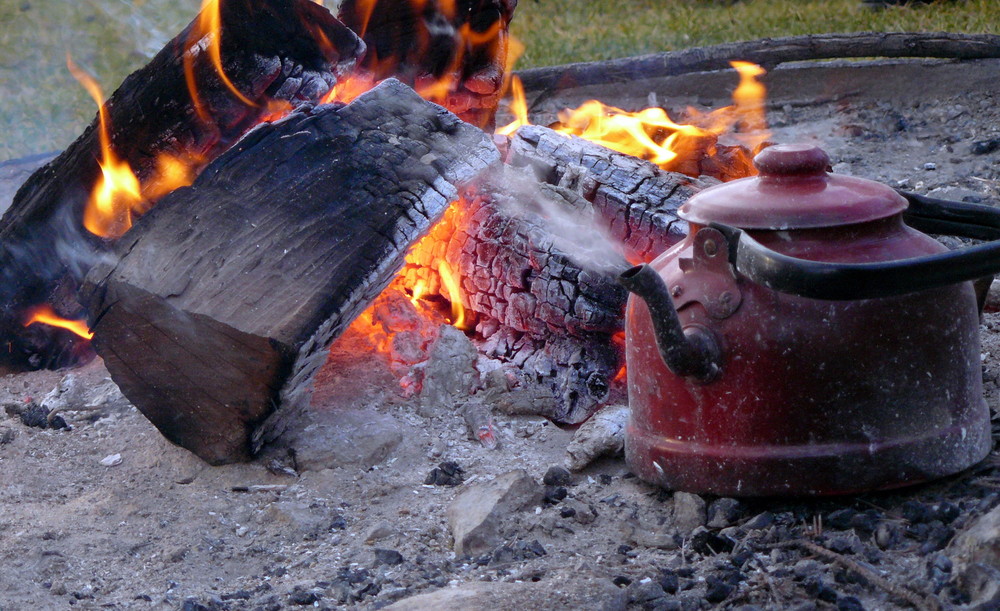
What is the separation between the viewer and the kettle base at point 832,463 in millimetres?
2166

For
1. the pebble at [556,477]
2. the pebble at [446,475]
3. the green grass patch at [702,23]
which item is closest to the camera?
the pebble at [556,477]

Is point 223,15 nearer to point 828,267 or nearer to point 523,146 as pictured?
point 523,146

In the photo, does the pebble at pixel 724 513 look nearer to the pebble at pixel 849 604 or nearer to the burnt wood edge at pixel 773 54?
the pebble at pixel 849 604

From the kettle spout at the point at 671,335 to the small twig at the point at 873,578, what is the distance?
0.40m

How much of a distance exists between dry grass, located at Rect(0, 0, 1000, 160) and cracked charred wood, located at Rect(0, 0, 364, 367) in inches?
129

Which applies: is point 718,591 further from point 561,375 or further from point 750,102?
point 750,102

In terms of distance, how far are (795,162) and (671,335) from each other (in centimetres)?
50

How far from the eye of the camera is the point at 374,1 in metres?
3.87

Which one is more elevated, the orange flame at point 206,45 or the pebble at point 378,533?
the orange flame at point 206,45

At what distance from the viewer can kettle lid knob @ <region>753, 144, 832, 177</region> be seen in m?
2.28

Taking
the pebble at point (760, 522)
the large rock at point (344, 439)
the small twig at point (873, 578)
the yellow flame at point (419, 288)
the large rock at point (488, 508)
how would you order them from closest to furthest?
the small twig at point (873, 578), the pebble at point (760, 522), the large rock at point (488, 508), the large rock at point (344, 439), the yellow flame at point (419, 288)

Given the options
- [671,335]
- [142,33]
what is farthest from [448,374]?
[142,33]

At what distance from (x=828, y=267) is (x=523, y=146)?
1.89m

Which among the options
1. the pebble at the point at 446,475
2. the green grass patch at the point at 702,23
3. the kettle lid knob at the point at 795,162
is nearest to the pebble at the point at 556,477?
the pebble at the point at 446,475
